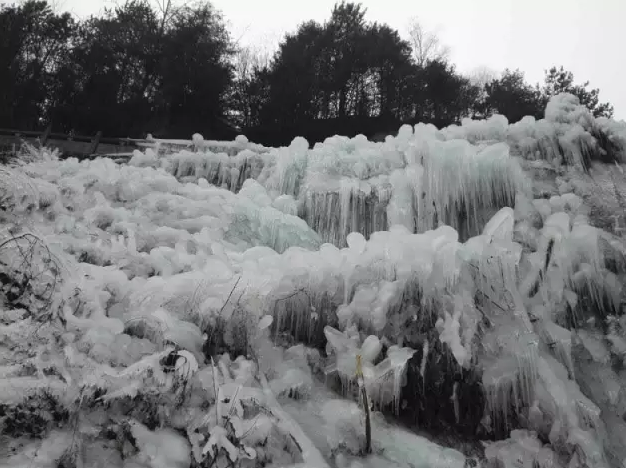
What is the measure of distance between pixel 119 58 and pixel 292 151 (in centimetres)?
1237

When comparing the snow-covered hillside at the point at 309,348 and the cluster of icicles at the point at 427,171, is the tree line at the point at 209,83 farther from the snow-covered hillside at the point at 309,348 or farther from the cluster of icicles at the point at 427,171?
the snow-covered hillside at the point at 309,348

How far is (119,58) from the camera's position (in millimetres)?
14180

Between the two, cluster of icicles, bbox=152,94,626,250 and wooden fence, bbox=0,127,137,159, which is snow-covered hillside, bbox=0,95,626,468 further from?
wooden fence, bbox=0,127,137,159

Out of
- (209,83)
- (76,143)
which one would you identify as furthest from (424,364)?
(209,83)

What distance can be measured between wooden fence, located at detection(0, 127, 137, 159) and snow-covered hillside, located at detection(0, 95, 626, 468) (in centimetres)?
752

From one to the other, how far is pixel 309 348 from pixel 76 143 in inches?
420

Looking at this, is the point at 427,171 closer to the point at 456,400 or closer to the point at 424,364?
the point at 424,364

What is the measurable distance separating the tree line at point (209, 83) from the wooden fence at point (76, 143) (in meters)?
2.64

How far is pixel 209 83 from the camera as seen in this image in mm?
14391

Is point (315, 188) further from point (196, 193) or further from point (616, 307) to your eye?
point (616, 307)

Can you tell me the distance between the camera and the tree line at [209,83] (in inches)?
525

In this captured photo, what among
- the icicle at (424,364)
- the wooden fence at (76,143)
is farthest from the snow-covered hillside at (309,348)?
the wooden fence at (76,143)

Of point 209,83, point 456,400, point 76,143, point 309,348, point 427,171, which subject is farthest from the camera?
point 209,83

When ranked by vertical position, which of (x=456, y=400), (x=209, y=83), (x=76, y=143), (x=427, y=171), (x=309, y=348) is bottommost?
(x=456, y=400)
